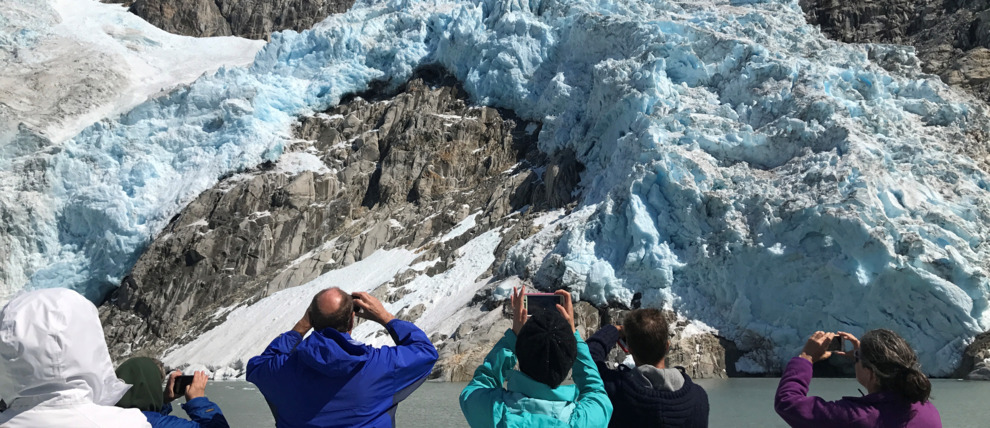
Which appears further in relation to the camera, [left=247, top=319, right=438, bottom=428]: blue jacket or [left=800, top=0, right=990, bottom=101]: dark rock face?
[left=800, top=0, right=990, bottom=101]: dark rock face

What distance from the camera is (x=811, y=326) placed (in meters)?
19.7

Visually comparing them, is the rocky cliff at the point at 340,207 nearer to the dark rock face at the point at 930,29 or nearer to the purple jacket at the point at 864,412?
the dark rock face at the point at 930,29

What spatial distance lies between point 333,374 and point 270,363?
261 millimetres

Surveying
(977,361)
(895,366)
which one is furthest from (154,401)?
(977,361)

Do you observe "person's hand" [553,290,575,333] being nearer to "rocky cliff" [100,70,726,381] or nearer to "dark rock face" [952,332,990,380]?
"dark rock face" [952,332,990,380]

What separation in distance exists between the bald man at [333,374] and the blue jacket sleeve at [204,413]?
186 millimetres

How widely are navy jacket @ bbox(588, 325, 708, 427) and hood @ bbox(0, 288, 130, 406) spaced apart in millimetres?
1771

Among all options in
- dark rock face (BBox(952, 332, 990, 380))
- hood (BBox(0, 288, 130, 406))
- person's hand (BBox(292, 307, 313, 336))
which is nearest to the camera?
hood (BBox(0, 288, 130, 406))

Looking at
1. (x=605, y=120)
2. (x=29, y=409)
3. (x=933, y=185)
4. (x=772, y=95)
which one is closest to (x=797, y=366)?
(x=29, y=409)

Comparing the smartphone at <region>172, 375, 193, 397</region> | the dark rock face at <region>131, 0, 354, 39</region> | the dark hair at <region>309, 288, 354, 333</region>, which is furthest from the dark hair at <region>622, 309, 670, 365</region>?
the dark rock face at <region>131, 0, 354, 39</region>

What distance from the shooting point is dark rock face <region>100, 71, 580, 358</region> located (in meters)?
30.2

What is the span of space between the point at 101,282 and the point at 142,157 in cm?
569

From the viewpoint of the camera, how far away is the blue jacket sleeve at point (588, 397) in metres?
2.47

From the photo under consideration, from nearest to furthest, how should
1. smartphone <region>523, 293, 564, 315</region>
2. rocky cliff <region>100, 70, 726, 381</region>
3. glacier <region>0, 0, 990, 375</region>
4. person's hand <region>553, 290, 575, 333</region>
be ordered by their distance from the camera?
person's hand <region>553, 290, 575, 333</region>
smartphone <region>523, 293, 564, 315</region>
glacier <region>0, 0, 990, 375</region>
rocky cliff <region>100, 70, 726, 381</region>
